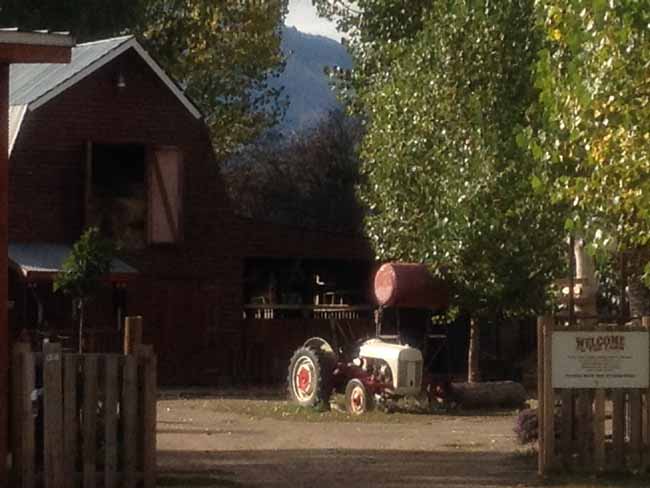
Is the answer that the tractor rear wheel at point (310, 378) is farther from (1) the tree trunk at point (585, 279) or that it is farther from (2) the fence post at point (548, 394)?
(2) the fence post at point (548, 394)

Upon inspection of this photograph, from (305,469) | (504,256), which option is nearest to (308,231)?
(504,256)

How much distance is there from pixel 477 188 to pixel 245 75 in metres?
29.2

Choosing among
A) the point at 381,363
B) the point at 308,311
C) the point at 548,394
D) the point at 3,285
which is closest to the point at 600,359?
the point at 548,394

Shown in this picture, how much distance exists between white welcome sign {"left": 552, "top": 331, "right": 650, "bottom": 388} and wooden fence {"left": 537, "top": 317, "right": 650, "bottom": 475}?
7cm

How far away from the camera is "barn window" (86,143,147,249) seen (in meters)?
38.8

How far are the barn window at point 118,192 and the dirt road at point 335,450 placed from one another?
923 centimetres

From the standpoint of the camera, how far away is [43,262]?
1428 inches

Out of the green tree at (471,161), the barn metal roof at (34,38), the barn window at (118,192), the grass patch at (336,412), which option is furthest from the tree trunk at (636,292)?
the barn window at (118,192)

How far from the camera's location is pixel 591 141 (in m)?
17.1

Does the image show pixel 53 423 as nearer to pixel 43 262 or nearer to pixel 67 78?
pixel 43 262

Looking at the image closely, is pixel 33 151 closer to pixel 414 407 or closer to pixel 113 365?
pixel 414 407

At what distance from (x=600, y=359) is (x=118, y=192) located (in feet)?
75.6

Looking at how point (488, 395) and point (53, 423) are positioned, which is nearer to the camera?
point (53, 423)

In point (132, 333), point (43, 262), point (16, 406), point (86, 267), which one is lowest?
point (16, 406)
